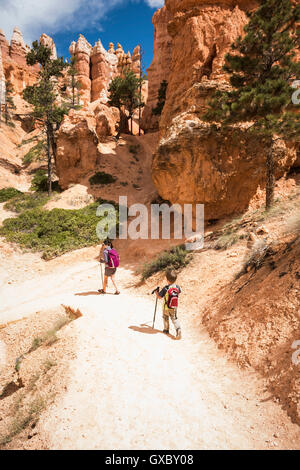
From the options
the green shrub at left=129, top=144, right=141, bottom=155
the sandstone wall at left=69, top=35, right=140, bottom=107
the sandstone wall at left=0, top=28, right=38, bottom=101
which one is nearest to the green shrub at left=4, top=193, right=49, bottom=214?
the green shrub at left=129, top=144, right=141, bottom=155

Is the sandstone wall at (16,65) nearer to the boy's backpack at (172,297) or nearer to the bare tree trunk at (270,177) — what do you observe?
the bare tree trunk at (270,177)

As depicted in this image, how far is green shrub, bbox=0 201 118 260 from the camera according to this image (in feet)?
44.9

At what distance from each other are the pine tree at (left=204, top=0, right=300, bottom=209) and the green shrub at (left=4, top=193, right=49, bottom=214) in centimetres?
1543

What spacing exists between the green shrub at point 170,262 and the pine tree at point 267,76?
16.0ft

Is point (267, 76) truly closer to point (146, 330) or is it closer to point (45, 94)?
point (146, 330)

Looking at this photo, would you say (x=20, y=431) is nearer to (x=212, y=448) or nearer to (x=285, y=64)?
(x=212, y=448)

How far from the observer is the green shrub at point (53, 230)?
44.9ft

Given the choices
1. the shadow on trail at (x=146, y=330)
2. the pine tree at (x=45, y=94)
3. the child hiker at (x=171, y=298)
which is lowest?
the shadow on trail at (x=146, y=330)

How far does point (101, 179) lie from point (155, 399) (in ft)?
67.6

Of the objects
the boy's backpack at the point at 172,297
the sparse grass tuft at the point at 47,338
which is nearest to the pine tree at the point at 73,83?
the sparse grass tuft at the point at 47,338

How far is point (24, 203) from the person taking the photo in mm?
18719

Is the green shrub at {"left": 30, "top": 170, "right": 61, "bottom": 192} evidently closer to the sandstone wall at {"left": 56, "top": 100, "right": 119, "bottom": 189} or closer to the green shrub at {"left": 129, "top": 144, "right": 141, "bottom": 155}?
the sandstone wall at {"left": 56, "top": 100, "right": 119, "bottom": 189}

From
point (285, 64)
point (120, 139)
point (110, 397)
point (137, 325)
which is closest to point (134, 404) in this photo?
point (110, 397)
